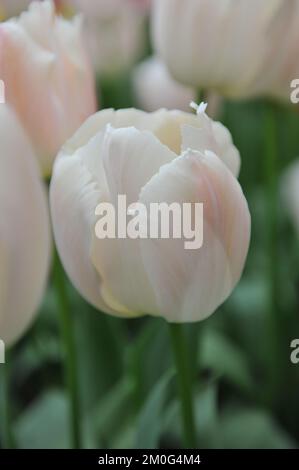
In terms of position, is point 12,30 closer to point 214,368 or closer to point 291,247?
point 214,368

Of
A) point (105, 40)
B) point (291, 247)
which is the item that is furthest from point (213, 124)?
point (105, 40)

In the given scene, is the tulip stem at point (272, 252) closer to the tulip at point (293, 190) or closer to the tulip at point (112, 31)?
the tulip at point (293, 190)

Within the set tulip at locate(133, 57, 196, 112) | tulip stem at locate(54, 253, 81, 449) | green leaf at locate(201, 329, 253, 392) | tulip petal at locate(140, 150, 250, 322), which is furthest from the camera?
tulip at locate(133, 57, 196, 112)

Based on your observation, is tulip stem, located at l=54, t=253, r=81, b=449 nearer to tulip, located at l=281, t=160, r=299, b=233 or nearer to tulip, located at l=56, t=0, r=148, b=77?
tulip, located at l=281, t=160, r=299, b=233

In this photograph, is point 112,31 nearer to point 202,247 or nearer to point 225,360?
point 225,360

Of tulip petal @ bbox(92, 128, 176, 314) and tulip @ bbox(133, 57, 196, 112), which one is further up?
tulip @ bbox(133, 57, 196, 112)

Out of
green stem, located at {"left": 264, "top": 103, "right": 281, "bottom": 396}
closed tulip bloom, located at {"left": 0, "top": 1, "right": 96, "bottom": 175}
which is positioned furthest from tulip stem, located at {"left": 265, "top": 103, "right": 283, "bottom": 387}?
closed tulip bloom, located at {"left": 0, "top": 1, "right": 96, "bottom": 175}
